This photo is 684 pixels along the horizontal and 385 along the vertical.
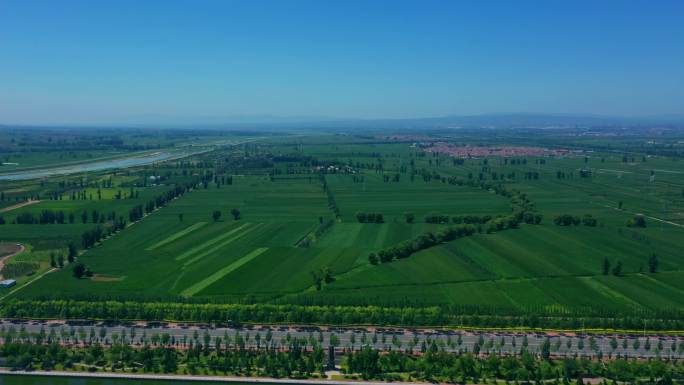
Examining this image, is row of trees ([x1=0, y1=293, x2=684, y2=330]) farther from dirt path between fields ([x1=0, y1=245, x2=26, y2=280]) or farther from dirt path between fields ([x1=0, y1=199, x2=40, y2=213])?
dirt path between fields ([x1=0, y1=199, x2=40, y2=213])

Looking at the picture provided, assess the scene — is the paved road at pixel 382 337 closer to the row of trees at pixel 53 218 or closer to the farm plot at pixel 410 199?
the row of trees at pixel 53 218

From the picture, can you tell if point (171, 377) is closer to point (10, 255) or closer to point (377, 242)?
point (377, 242)

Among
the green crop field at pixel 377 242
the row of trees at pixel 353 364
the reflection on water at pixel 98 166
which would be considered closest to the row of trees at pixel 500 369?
the row of trees at pixel 353 364

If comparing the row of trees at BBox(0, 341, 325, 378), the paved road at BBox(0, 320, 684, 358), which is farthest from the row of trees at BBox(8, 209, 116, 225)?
the row of trees at BBox(0, 341, 325, 378)

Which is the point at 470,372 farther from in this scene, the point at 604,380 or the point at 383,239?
the point at 383,239

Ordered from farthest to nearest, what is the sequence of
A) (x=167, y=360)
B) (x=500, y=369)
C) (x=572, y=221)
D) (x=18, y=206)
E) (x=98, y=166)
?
(x=98, y=166) → (x=18, y=206) → (x=572, y=221) → (x=167, y=360) → (x=500, y=369)

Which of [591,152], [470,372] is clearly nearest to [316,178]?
[470,372]

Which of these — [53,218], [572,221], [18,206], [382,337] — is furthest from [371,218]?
[18,206]
